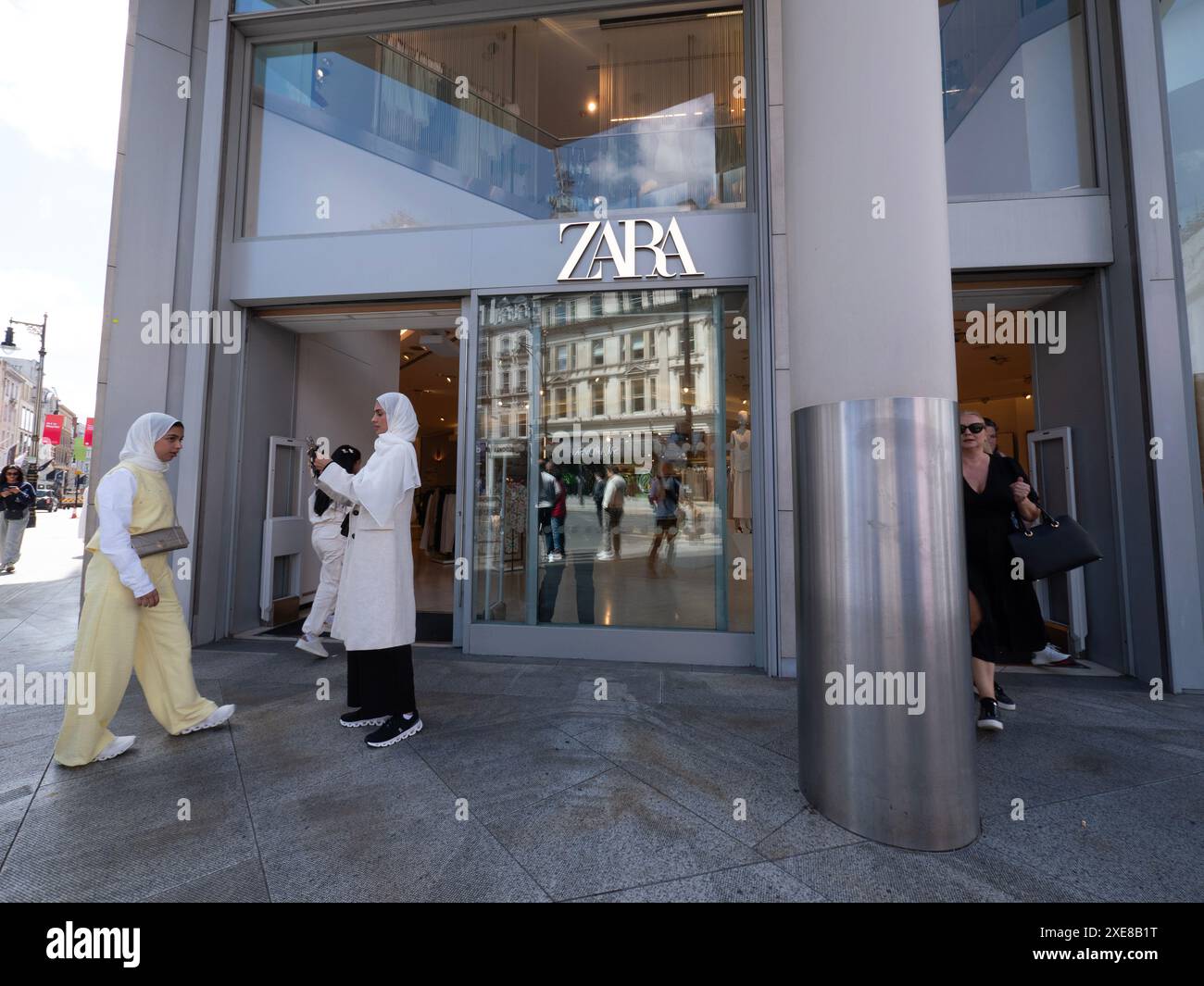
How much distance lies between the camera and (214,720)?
3496 millimetres

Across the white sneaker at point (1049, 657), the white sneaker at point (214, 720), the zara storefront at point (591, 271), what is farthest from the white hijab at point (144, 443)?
the white sneaker at point (1049, 657)

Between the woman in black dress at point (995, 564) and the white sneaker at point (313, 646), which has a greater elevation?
the woman in black dress at point (995, 564)

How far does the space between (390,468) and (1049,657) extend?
5.77m

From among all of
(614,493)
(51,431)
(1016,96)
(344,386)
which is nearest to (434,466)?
(344,386)

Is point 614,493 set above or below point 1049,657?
above

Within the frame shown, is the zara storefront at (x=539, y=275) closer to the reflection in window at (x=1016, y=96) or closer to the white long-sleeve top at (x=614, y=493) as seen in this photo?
the white long-sleeve top at (x=614, y=493)

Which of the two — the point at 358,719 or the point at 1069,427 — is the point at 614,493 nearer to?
the point at 358,719

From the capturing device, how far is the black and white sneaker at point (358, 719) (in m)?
3.56

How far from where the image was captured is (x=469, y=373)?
562 centimetres

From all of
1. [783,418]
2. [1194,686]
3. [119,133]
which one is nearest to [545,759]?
[783,418]

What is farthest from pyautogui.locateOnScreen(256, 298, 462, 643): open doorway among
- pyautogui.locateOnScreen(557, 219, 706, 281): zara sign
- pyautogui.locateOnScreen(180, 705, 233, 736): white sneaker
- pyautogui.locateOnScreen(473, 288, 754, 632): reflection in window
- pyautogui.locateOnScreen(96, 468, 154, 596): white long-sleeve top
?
pyautogui.locateOnScreen(96, 468, 154, 596): white long-sleeve top

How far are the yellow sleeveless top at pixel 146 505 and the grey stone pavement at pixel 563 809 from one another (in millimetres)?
1271

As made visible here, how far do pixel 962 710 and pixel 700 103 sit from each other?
19.1 ft

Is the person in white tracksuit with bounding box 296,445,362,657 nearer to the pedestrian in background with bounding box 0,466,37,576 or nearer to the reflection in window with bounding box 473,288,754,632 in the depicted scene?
the reflection in window with bounding box 473,288,754,632
